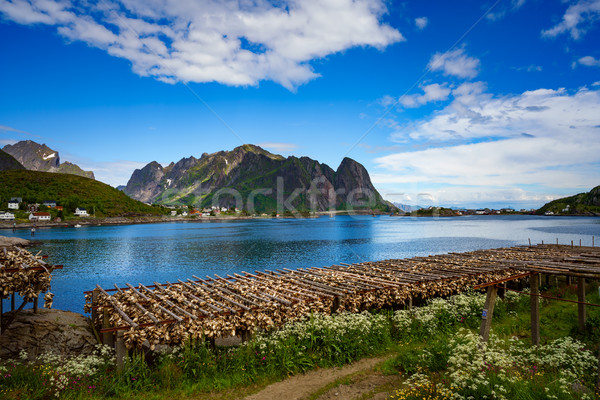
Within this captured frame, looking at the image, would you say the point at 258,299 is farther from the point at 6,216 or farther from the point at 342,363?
the point at 6,216

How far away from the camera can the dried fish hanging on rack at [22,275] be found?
10.6 metres

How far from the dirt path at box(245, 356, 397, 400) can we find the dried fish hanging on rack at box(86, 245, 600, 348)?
270cm

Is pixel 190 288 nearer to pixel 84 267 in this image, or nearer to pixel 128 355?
pixel 128 355

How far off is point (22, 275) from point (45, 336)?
427 cm

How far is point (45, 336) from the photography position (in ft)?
44.1

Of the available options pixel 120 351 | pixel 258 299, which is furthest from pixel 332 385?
pixel 120 351

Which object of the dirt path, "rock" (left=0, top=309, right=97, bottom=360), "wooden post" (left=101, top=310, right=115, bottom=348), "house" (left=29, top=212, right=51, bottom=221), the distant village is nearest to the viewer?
the dirt path

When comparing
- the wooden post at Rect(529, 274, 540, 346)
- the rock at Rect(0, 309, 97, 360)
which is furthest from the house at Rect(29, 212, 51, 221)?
the wooden post at Rect(529, 274, 540, 346)

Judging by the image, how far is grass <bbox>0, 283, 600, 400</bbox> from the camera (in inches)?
349

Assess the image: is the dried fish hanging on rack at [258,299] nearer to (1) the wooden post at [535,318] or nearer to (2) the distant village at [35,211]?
(1) the wooden post at [535,318]

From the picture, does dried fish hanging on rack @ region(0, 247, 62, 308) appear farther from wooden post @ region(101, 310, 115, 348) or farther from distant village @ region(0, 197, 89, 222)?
distant village @ region(0, 197, 89, 222)

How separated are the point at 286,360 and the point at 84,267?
54.6 meters

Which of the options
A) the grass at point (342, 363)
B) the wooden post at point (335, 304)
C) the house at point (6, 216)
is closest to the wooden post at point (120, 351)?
the grass at point (342, 363)

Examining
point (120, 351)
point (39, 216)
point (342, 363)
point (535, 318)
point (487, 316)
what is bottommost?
point (342, 363)
